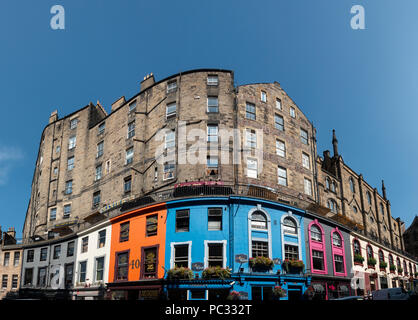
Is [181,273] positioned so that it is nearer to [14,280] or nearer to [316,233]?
[316,233]

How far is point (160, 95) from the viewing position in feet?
123

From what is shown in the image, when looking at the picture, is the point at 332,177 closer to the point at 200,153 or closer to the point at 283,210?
the point at 283,210

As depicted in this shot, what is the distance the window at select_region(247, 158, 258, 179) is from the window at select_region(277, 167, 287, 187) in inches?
116

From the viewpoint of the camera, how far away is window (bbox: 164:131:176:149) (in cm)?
3384

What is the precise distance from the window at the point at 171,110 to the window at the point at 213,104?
3.61 metres

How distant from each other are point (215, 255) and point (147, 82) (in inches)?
908

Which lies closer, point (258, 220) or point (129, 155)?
point (258, 220)

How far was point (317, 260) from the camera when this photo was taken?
103 ft

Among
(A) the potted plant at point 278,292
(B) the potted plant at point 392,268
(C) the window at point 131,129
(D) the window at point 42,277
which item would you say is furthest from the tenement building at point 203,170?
(B) the potted plant at point 392,268

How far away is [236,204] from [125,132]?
1840cm

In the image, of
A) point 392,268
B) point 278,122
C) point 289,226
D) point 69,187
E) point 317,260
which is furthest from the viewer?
point 392,268

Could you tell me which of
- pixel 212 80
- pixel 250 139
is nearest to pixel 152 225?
pixel 250 139

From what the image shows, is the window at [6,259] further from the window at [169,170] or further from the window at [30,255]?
the window at [169,170]
